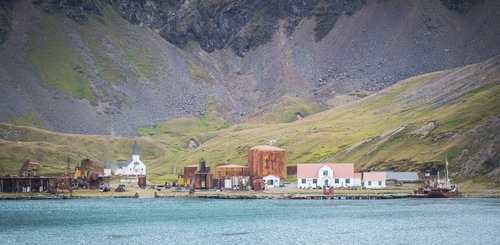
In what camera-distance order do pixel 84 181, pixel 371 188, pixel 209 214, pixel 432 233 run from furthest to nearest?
pixel 84 181
pixel 371 188
pixel 209 214
pixel 432 233

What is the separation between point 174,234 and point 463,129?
100233 millimetres

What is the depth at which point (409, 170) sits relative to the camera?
624 ft

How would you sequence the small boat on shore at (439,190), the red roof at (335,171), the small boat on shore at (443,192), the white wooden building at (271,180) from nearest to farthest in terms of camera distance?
the small boat on shore at (443,192) < the small boat on shore at (439,190) < the red roof at (335,171) < the white wooden building at (271,180)

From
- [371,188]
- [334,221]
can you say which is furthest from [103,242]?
[371,188]

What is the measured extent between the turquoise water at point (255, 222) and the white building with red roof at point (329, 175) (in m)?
24.6

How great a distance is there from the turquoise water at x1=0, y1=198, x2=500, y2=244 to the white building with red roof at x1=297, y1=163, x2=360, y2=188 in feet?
80.7

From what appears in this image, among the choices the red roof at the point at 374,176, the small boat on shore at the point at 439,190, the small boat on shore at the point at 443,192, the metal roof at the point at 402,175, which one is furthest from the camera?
the metal roof at the point at 402,175

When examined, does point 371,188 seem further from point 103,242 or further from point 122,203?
point 103,242

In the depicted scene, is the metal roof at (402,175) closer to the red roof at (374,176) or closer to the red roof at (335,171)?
the red roof at (374,176)

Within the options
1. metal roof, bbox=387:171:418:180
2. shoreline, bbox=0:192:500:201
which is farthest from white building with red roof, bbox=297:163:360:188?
shoreline, bbox=0:192:500:201

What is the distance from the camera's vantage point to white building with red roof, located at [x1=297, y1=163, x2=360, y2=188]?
187m

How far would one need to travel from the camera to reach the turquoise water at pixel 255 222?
10369cm

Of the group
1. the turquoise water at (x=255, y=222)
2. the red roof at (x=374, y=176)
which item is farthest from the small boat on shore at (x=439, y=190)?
the red roof at (x=374, y=176)

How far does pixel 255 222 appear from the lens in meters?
124
